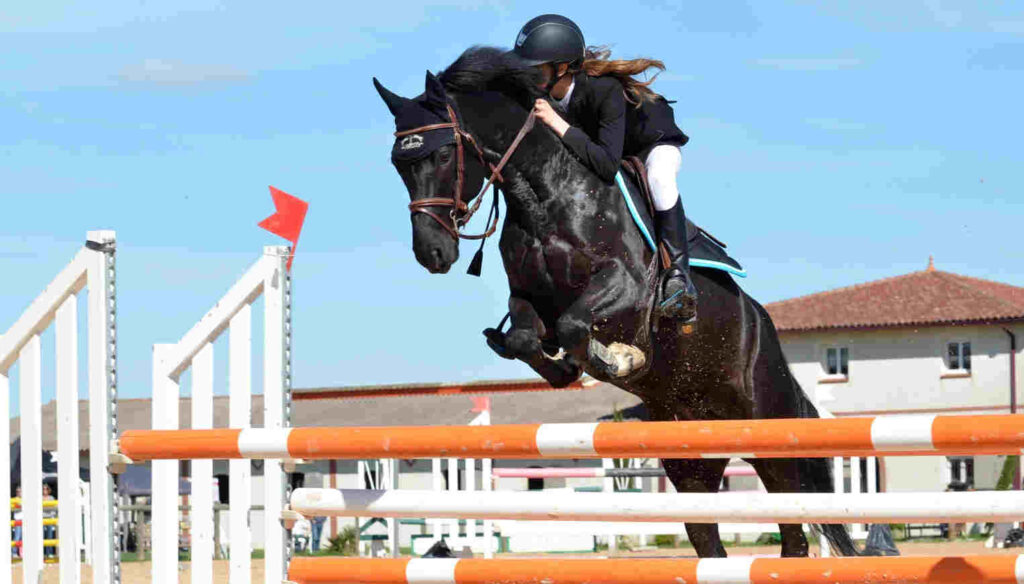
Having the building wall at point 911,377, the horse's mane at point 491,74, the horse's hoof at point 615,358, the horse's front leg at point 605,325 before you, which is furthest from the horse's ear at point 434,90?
the building wall at point 911,377

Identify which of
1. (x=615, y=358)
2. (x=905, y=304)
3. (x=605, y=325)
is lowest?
(x=615, y=358)

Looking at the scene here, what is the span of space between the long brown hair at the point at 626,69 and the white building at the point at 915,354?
32639 mm

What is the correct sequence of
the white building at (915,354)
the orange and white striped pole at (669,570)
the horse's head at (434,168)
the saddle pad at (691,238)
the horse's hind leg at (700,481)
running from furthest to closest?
the white building at (915,354), the horse's hind leg at (700,481), the saddle pad at (691,238), the horse's head at (434,168), the orange and white striped pole at (669,570)

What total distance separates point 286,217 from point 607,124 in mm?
1297

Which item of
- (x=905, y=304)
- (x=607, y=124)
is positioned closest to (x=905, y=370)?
(x=905, y=304)

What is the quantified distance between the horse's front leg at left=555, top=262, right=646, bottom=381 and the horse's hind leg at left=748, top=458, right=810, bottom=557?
116cm

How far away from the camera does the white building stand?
3750 cm

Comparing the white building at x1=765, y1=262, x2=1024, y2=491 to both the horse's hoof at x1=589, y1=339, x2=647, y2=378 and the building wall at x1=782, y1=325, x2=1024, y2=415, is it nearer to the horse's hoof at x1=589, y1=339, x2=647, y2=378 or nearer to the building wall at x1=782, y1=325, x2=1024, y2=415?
the building wall at x1=782, y1=325, x2=1024, y2=415

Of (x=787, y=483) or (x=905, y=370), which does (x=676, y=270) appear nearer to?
(x=787, y=483)

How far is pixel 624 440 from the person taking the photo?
3262 millimetres

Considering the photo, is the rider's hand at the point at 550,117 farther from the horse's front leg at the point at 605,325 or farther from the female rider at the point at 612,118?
the horse's front leg at the point at 605,325

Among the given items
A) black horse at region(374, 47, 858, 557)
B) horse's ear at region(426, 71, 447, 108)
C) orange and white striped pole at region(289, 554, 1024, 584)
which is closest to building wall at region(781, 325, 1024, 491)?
black horse at region(374, 47, 858, 557)

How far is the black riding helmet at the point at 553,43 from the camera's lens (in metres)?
5.40

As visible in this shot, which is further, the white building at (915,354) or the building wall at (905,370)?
the building wall at (905,370)
